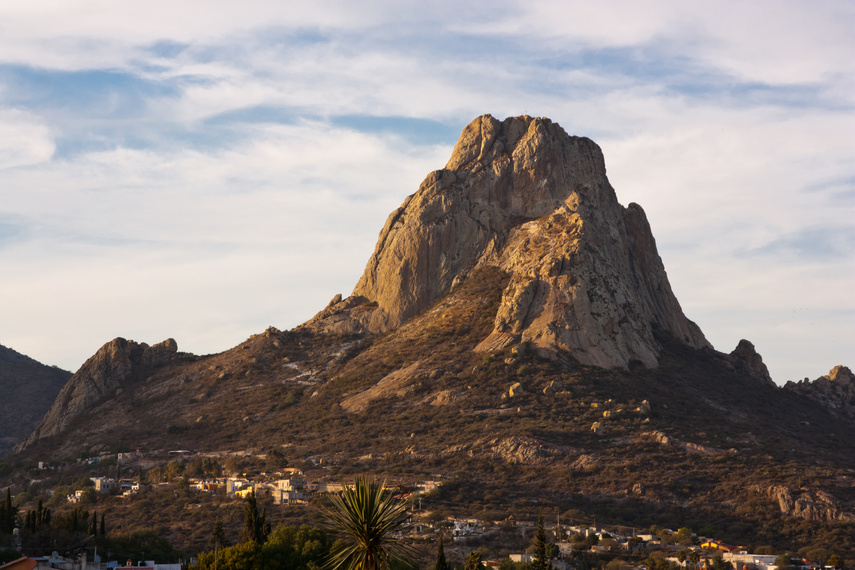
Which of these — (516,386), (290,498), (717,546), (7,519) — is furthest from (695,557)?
(7,519)

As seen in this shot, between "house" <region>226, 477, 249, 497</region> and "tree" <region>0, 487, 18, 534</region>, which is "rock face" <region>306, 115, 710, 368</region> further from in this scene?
"tree" <region>0, 487, 18, 534</region>

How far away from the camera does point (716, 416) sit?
146 metres

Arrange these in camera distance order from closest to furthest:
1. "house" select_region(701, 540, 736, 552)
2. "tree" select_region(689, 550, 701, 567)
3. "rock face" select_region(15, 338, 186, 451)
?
"tree" select_region(689, 550, 701, 567), "house" select_region(701, 540, 736, 552), "rock face" select_region(15, 338, 186, 451)

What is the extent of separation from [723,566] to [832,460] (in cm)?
4572

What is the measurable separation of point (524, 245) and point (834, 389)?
58.9 metres

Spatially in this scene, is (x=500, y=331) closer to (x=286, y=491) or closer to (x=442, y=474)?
(x=442, y=474)

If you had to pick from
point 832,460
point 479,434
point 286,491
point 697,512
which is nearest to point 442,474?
point 479,434

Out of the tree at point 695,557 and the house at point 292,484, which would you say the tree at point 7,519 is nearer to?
the house at point 292,484

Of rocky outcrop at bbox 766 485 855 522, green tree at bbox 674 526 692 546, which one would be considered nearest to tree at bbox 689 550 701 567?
green tree at bbox 674 526 692 546

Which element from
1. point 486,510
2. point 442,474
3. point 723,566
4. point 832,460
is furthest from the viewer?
point 832,460

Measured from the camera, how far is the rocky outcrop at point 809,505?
11856 centimetres

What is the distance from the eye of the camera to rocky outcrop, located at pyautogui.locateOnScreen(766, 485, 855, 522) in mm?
118562

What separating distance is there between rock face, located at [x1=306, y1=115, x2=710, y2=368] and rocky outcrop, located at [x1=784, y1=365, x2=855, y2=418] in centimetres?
1800

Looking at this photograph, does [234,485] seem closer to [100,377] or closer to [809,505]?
[100,377]
